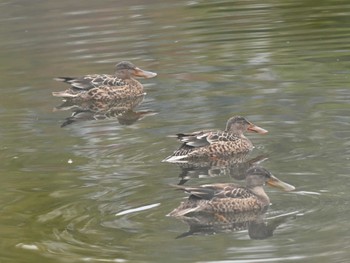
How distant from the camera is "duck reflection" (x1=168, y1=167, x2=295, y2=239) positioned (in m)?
10.3

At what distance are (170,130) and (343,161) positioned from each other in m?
2.54

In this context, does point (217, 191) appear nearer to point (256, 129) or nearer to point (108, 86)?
point (256, 129)

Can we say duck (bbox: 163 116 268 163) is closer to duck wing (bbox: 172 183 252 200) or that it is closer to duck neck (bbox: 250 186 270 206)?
duck wing (bbox: 172 183 252 200)

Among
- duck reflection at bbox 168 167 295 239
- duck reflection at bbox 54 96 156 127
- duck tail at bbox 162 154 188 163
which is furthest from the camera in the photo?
duck reflection at bbox 54 96 156 127

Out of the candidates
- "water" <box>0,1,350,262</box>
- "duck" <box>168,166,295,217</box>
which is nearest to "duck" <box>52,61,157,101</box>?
"water" <box>0,1,350,262</box>

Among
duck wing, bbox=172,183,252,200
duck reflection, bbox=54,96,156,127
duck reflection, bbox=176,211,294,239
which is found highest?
duck wing, bbox=172,183,252,200

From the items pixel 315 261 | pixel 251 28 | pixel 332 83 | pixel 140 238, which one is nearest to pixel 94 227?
pixel 140 238

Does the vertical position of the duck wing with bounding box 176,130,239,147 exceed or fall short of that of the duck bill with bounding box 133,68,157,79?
it exceeds it

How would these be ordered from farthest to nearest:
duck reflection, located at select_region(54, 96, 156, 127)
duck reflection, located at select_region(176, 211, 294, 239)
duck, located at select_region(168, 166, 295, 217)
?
duck reflection, located at select_region(54, 96, 156, 127) < duck, located at select_region(168, 166, 295, 217) < duck reflection, located at select_region(176, 211, 294, 239)

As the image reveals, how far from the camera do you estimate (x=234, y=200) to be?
35.1 feet

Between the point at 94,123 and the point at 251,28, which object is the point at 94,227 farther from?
the point at 251,28

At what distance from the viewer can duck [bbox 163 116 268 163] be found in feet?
41.4

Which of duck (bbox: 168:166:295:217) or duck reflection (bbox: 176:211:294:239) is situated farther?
duck (bbox: 168:166:295:217)

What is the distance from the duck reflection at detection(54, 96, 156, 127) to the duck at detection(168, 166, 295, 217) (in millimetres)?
3611
